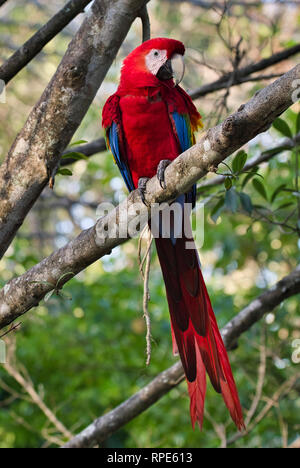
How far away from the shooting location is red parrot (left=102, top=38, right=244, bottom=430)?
1.90 m

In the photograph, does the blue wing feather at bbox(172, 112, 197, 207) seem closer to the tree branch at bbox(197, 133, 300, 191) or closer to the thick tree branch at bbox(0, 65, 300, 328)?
the tree branch at bbox(197, 133, 300, 191)

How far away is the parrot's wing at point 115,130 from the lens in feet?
6.86

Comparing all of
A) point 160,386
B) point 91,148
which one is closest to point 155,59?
point 91,148

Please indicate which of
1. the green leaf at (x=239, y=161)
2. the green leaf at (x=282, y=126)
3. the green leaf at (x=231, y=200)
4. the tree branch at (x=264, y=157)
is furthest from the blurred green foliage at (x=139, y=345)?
the green leaf at (x=239, y=161)

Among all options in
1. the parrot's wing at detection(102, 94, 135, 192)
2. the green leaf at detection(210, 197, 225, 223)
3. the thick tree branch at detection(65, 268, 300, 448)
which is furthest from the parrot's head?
the thick tree branch at detection(65, 268, 300, 448)

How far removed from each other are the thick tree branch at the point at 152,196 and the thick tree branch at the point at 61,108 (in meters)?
0.23

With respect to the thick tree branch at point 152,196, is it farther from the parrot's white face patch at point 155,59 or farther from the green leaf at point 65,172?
the parrot's white face patch at point 155,59

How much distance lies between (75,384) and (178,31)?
5.12 metres

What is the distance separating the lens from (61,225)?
221 inches

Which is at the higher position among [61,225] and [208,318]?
[208,318]

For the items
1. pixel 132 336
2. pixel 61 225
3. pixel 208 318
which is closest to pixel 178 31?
pixel 61 225

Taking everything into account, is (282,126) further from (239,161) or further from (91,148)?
(91,148)

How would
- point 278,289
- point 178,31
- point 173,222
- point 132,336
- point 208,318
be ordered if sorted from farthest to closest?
point 178,31 < point 132,336 < point 278,289 < point 173,222 < point 208,318
